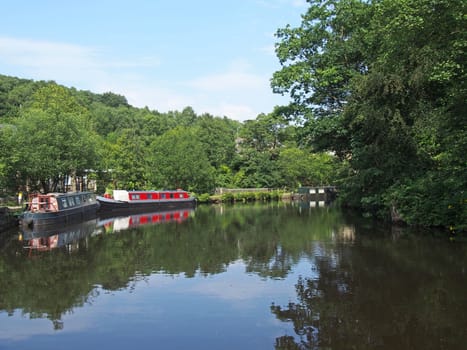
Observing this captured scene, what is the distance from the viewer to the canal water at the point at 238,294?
7750mm

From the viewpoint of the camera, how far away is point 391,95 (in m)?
21.4

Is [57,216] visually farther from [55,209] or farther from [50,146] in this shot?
[50,146]

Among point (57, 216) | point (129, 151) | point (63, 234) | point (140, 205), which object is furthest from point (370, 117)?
point (129, 151)

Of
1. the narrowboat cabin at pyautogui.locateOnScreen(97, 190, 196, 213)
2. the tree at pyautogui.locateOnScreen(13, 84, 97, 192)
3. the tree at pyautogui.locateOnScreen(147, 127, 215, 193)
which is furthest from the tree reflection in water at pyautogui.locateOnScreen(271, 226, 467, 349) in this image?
the tree at pyautogui.locateOnScreen(147, 127, 215, 193)

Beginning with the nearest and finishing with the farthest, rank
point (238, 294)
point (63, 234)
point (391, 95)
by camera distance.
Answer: point (238, 294), point (391, 95), point (63, 234)

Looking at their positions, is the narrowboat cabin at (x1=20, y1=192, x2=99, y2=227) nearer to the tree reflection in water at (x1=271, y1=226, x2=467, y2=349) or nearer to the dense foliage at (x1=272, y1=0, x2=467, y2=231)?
the dense foliage at (x1=272, y1=0, x2=467, y2=231)

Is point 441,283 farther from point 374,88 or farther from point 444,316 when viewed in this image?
point 374,88

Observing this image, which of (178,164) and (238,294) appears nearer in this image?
(238,294)

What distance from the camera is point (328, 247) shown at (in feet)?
56.1

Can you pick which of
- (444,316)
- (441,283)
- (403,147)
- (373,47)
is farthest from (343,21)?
(444,316)

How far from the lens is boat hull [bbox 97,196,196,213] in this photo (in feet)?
123

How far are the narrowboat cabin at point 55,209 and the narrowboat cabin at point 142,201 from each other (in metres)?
4.98

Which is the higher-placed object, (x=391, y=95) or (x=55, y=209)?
(x=391, y=95)

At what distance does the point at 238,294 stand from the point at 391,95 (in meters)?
14.5
